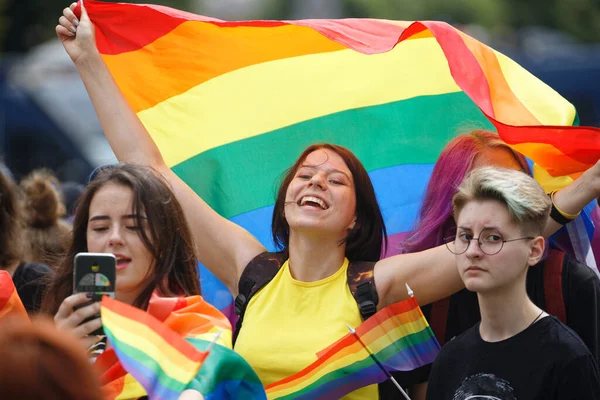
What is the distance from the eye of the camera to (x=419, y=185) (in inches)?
184

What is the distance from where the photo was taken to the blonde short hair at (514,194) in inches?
130

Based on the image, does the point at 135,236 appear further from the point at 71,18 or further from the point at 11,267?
the point at 11,267

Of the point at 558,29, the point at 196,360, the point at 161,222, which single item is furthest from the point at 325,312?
the point at 558,29

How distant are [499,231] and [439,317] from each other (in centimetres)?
76

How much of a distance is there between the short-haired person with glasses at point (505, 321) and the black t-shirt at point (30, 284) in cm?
206

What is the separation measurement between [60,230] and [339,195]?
250 cm

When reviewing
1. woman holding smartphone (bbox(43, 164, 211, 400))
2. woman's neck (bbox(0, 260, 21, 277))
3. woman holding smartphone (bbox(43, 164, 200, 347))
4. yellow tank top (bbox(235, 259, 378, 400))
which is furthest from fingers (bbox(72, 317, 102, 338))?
woman's neck (bbox(0, 260, 21, 277))

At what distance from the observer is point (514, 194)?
3.30 meters

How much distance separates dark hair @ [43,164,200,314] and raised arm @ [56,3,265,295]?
15.2 inches

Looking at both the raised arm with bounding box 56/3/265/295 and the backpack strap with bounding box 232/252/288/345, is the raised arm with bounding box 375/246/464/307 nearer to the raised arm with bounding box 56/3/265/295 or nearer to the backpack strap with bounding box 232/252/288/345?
the backpack strap with bounding box 232/252/288/345

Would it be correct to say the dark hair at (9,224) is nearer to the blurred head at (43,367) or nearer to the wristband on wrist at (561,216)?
the wristband on wrist at (561,216)

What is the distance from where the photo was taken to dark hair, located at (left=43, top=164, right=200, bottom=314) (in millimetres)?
3457

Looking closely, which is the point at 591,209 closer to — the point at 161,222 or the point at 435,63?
the point at 435,63

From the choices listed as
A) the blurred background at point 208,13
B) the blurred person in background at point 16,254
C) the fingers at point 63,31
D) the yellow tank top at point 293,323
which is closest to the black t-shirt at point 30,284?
the blurred person in background at point 16,254
